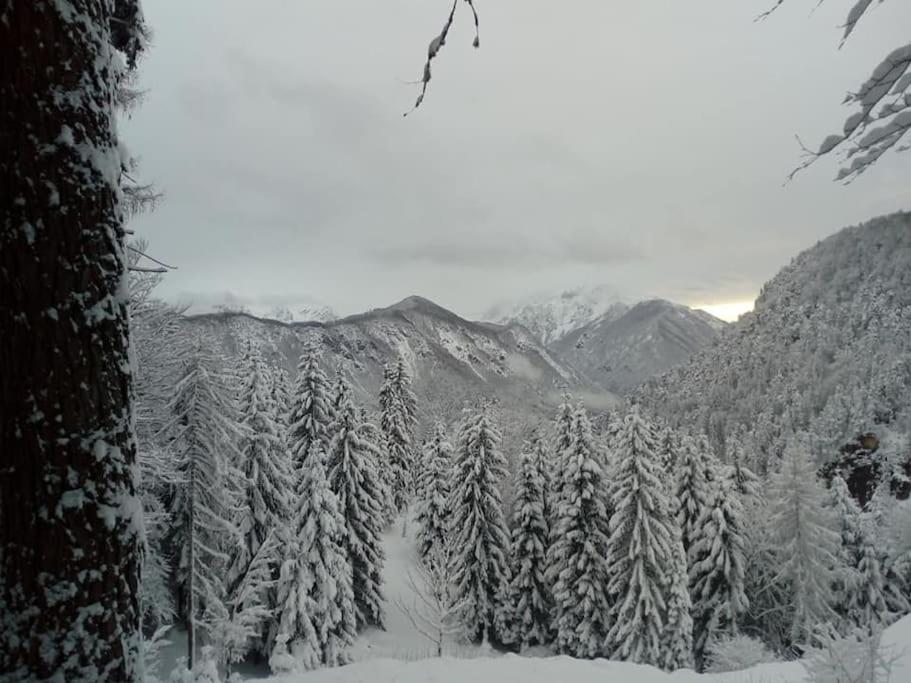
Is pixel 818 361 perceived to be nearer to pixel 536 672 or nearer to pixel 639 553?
pixel 639 553

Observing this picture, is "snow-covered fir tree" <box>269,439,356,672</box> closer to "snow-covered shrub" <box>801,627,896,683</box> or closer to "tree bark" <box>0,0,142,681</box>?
"snow-covered shrub" <box>801,627,896,683</box>

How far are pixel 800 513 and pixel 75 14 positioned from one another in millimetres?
33135

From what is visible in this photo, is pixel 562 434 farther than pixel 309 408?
Yes

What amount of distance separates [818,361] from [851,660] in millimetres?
136710

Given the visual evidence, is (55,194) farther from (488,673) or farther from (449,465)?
(449,465)

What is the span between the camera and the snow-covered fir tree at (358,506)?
2400cm

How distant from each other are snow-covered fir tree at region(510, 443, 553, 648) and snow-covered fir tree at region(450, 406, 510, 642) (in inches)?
23.7

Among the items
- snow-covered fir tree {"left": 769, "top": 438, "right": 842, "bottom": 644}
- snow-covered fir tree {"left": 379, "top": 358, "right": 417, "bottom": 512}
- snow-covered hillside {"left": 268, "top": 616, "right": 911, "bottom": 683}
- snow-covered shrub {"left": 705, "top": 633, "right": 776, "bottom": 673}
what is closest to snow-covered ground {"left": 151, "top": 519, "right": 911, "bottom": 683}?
snow-covered hillside {"left": 268, "top": 616, "right": 911, "bottom": 683}

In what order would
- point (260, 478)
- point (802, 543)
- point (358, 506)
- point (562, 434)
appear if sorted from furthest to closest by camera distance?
point (802, 543)
point (562, 434)
point (358, 506)
point (260, 478)

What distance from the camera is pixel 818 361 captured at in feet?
380

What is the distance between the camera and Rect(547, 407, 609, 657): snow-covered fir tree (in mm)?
22438

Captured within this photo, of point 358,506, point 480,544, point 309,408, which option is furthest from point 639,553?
point 309,408

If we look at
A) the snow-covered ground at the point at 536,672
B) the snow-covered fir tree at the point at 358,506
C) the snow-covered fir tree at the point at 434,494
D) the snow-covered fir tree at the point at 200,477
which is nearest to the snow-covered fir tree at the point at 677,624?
the snow-covered ground at the point at 536,672

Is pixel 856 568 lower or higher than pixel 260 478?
lower
